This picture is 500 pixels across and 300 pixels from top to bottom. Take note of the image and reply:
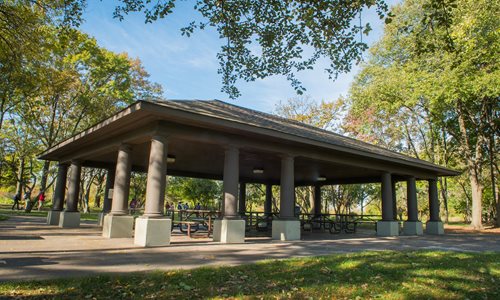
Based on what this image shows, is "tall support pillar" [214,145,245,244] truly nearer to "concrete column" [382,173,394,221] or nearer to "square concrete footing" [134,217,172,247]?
"square concrete footing" [134,217,172,247]

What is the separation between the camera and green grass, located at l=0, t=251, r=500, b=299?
4238 millimetres

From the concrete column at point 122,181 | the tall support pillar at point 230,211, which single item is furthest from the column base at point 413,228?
the concrete column at point 122,181

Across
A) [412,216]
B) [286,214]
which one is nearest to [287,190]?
[286,214]

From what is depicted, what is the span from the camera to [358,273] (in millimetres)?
5562

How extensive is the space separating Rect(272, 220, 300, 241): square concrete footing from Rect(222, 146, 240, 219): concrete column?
2.07 meters

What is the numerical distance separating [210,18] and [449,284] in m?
6.74

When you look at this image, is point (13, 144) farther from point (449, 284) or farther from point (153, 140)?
point (449, 284)

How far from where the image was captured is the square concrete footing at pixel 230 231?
10078 mm

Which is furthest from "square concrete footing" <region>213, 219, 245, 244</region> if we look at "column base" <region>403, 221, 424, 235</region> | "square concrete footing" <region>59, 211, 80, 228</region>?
"column base" <region>403, 221, 424, 235</region>

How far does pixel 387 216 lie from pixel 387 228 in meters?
0.57

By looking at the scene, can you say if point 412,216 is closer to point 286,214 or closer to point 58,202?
point 286,214

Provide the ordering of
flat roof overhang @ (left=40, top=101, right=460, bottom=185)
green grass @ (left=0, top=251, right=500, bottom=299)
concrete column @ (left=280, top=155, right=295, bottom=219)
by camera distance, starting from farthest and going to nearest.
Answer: concrete column @ (left=280, top=155, right=295, bottom=219), flat roof overhang @ (left=40, top=101, right=460, bottom=185), green grass @ (left=0, top=251, right=500, bottom=299)

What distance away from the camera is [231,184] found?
10359 mm

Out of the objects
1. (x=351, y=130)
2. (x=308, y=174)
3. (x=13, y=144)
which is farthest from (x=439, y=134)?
(x=13, y=144)
